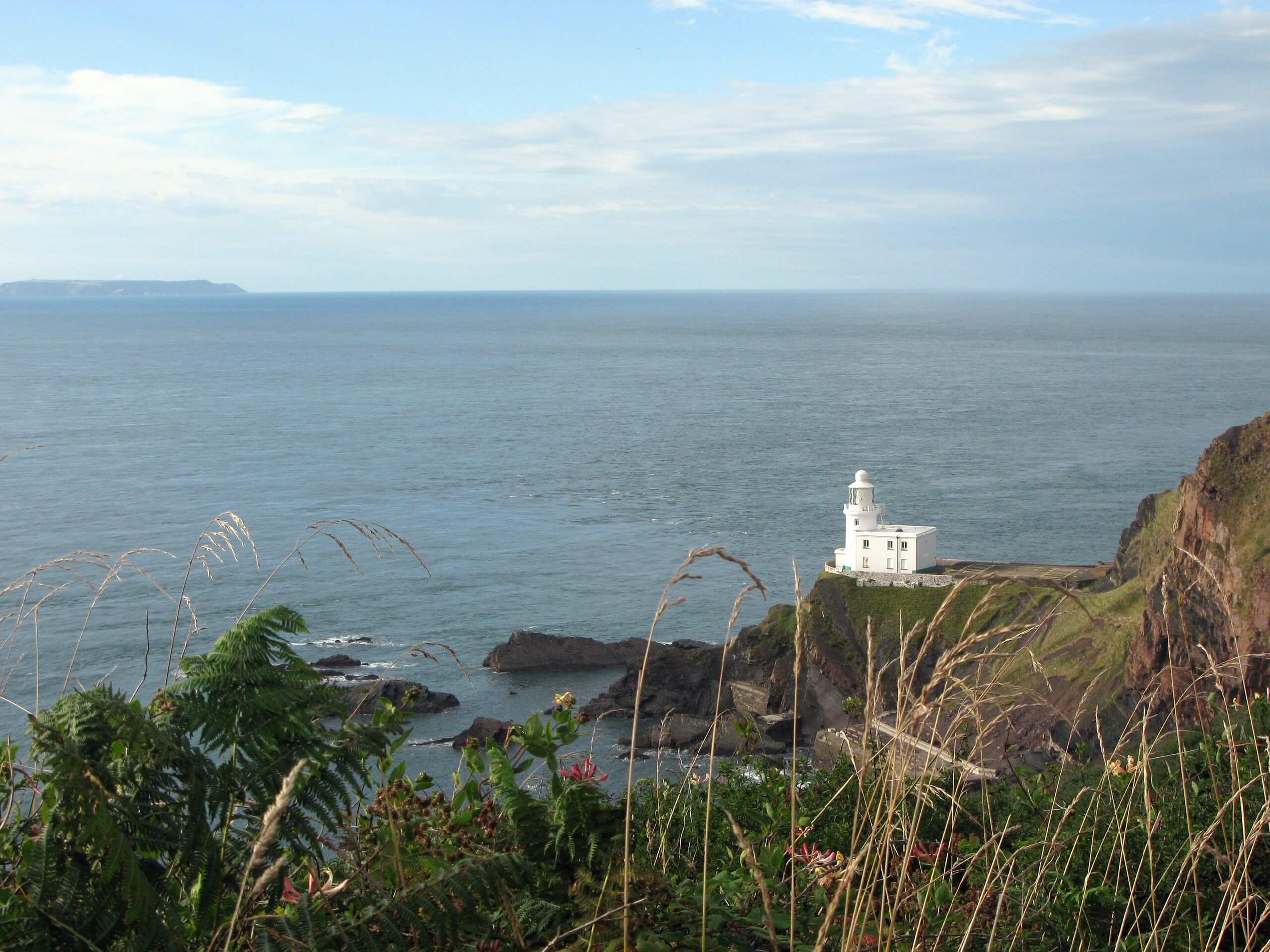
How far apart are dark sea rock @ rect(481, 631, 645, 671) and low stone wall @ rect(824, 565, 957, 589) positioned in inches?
382

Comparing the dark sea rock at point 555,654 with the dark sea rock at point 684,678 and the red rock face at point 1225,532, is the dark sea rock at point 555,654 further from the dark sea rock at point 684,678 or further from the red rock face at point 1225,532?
the red rock face at point 1225,532

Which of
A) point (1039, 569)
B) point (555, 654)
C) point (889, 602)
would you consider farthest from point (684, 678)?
point (1039, 569)

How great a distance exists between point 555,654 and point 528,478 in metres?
32.5

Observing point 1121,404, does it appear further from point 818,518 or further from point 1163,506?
point 1163,506

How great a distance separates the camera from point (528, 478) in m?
71.3

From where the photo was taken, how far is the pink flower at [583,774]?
292 cm

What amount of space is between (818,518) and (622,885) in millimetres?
55845

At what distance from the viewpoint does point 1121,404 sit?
103812mm

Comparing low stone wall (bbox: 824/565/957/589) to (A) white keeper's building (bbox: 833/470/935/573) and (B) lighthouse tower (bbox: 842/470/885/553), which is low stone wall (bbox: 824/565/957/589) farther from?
(B) lighthouse tower (bbox: 842/470/885/553)

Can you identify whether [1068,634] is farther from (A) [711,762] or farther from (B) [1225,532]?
(A) [711,762]

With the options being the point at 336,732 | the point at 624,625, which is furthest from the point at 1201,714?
the point at 624,625

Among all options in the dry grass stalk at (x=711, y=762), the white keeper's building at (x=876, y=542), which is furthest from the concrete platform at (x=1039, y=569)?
the dry grass stalk at (x=711, y=762)

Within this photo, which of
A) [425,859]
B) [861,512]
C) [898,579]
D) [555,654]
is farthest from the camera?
[861,512]

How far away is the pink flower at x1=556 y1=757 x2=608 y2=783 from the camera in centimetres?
292
